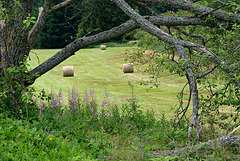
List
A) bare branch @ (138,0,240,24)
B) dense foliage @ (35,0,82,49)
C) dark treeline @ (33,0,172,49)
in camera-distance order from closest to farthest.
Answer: bare branch @ (138,0,240,24), dark treeline @ (33,0,172,49), dense foliage @ (35,0,82,49)

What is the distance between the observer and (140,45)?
5754 mm

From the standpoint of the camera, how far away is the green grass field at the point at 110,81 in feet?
36.1

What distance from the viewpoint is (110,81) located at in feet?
57.0

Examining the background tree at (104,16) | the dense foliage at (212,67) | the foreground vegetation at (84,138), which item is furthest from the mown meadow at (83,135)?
the background tree at (104,16)

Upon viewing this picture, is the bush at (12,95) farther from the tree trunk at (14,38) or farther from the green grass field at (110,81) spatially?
the green grass field at (110,81)

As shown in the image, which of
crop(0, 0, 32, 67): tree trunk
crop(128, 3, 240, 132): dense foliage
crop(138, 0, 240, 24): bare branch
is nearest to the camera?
crop(128, 3, 240, 132): dense foliage

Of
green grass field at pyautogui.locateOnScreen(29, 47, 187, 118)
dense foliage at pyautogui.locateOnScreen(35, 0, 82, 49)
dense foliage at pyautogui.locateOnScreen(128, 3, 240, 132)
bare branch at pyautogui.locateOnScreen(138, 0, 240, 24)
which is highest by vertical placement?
dense foliage at pyautogui.locateOnScreen(35, 0, 82, 49)

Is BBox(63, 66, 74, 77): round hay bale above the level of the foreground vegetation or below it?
above

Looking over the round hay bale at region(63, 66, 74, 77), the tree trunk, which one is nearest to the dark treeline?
the round hay bale at region(63, 66, 74, 77)

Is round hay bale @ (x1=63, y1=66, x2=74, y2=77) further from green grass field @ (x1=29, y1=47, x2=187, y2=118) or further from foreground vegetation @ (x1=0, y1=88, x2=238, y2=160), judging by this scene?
foreground vegetation @ (x1=0, y1=88, x2=238, y2=160)

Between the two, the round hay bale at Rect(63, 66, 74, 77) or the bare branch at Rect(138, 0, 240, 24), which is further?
the round hay bale at Rect(63, 66, 74, 77)

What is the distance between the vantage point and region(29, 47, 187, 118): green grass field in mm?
10998

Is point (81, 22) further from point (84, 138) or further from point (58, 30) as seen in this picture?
point (84, 138)

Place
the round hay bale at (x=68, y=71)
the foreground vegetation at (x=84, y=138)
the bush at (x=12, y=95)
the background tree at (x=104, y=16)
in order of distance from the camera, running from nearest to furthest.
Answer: the foreground vegetation at (x=84, y=138), the bush at (x=12, y=95), the round hay bale at (x=68, y=71), the background tree at (x=104, y=16)
